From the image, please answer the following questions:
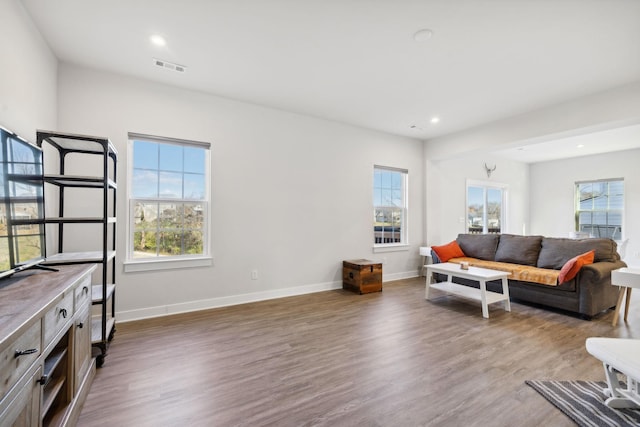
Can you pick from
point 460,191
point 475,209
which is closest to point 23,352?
point 460,191

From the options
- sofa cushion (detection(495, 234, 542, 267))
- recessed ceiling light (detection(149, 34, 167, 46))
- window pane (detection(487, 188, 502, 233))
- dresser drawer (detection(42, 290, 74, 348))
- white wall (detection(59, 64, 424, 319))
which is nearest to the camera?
dresser drawer (detection(42, 290, 74, 348))

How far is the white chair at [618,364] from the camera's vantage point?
1.66 meters

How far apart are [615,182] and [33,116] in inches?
406

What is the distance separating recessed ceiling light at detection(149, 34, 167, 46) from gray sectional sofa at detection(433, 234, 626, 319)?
15.6 feet

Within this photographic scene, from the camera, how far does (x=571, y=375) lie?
7.13ft

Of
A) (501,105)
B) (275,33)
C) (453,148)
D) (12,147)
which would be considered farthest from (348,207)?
(12,147)

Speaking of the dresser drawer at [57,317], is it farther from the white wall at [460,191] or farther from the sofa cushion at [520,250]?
the white wall at [460,191]

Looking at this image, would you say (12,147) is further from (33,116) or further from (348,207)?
(348,207)

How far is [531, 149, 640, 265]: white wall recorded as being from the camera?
6.51m

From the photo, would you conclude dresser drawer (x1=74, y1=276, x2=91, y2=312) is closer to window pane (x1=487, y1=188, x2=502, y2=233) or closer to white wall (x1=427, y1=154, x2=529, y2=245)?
white wall (x1=427, y1=154, x2=529, y2=245)

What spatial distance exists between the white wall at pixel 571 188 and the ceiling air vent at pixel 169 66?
30.0ft

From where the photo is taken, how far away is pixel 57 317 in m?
1.37

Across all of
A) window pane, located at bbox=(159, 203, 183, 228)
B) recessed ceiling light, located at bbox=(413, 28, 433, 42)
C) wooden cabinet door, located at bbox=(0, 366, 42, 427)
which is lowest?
wooden cabinet door, located at bbox=(0, 366, 42, 427)

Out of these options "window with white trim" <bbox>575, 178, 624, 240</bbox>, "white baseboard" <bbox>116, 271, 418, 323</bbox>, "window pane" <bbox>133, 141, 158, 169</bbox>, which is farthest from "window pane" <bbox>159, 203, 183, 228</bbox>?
"window with white trim" <bbox>575, 178, 624, 240</bbox>
